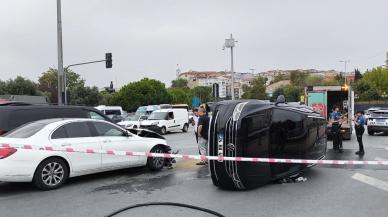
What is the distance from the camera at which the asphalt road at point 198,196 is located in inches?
280

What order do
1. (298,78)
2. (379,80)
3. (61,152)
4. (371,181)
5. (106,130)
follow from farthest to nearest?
1. (298,78)
2. (379,80)
3. (106,130)
4. (371,181)
5. (61,152)

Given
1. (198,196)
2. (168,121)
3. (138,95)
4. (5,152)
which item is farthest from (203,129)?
(138,95)

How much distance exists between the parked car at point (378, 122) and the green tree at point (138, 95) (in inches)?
2339

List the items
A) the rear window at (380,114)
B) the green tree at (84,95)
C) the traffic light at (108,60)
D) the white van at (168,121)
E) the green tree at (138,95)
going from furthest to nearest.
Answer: the green tree at (138,95), the green tree at (84,95), the traffic light at (108,60), the white van at (168,121), the rear window at (380,114)

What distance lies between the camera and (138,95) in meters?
80.6

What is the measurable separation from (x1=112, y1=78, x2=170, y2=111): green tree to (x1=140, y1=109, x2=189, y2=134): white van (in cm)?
4965

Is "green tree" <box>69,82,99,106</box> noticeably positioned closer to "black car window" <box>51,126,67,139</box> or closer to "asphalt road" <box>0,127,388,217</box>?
"asphalt road" <box>0,127,388,217</box>

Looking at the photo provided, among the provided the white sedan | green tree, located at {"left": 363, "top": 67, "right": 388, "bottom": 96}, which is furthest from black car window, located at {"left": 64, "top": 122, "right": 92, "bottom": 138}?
green tree, located at {"left": 363, "top": 67, "right": 388, "bottom": 96}

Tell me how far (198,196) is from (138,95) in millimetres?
73111

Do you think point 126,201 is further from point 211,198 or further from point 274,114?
point 274,114

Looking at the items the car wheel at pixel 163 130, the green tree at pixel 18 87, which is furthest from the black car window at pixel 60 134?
the green tree at pixel 18 87

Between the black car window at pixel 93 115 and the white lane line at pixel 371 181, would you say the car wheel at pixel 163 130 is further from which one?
the white lane line at pixel 371 181

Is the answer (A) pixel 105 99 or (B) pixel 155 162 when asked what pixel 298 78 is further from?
(B) pixel 155 162

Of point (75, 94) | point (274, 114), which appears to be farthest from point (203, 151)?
point (75, 94)
